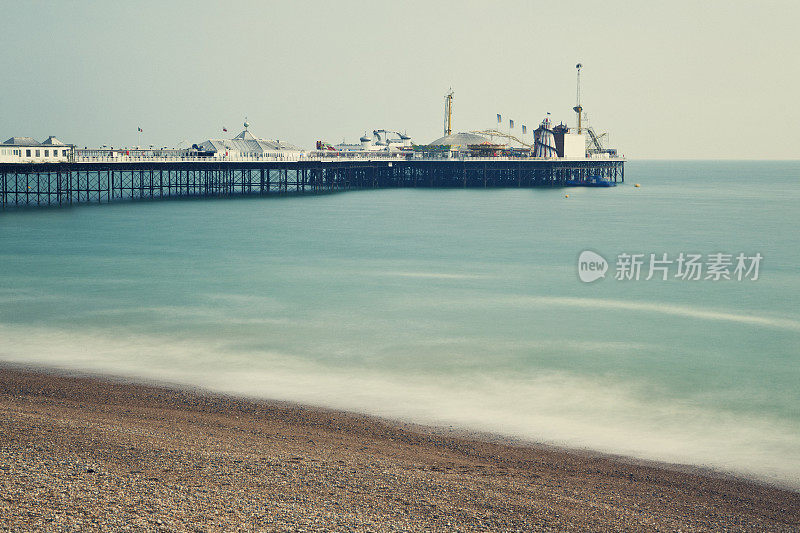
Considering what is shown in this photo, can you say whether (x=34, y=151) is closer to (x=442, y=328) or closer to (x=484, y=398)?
(x=442, y=328)

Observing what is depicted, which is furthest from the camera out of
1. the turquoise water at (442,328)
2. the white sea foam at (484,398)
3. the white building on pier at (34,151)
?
the white building on pier at (34,151)

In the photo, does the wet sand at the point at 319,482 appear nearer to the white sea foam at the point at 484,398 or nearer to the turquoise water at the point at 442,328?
the white sea foam at the point at 484,398

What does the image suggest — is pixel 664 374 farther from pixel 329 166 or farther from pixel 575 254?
pixel 329 166

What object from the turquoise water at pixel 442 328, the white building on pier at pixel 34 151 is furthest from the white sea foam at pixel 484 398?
the white building on pier at pixel 34 151

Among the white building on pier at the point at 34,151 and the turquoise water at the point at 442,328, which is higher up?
the white building on pier at the point at 34,151

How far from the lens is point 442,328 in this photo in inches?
1014

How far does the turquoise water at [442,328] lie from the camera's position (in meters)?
17.4

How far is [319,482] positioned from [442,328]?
45.8 feet

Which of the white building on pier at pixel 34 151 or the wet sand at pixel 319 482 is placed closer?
the wet sand at pixel 319 482

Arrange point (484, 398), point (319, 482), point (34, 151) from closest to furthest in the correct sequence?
1. point (319, 482)
2. point (484, 398)
3. point (34, 151)

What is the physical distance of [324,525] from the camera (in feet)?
34.6

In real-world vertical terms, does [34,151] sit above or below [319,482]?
above

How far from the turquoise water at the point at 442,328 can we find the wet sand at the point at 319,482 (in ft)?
5.11

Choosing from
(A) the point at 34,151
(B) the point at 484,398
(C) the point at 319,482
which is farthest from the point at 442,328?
(A) the point at 34,151
